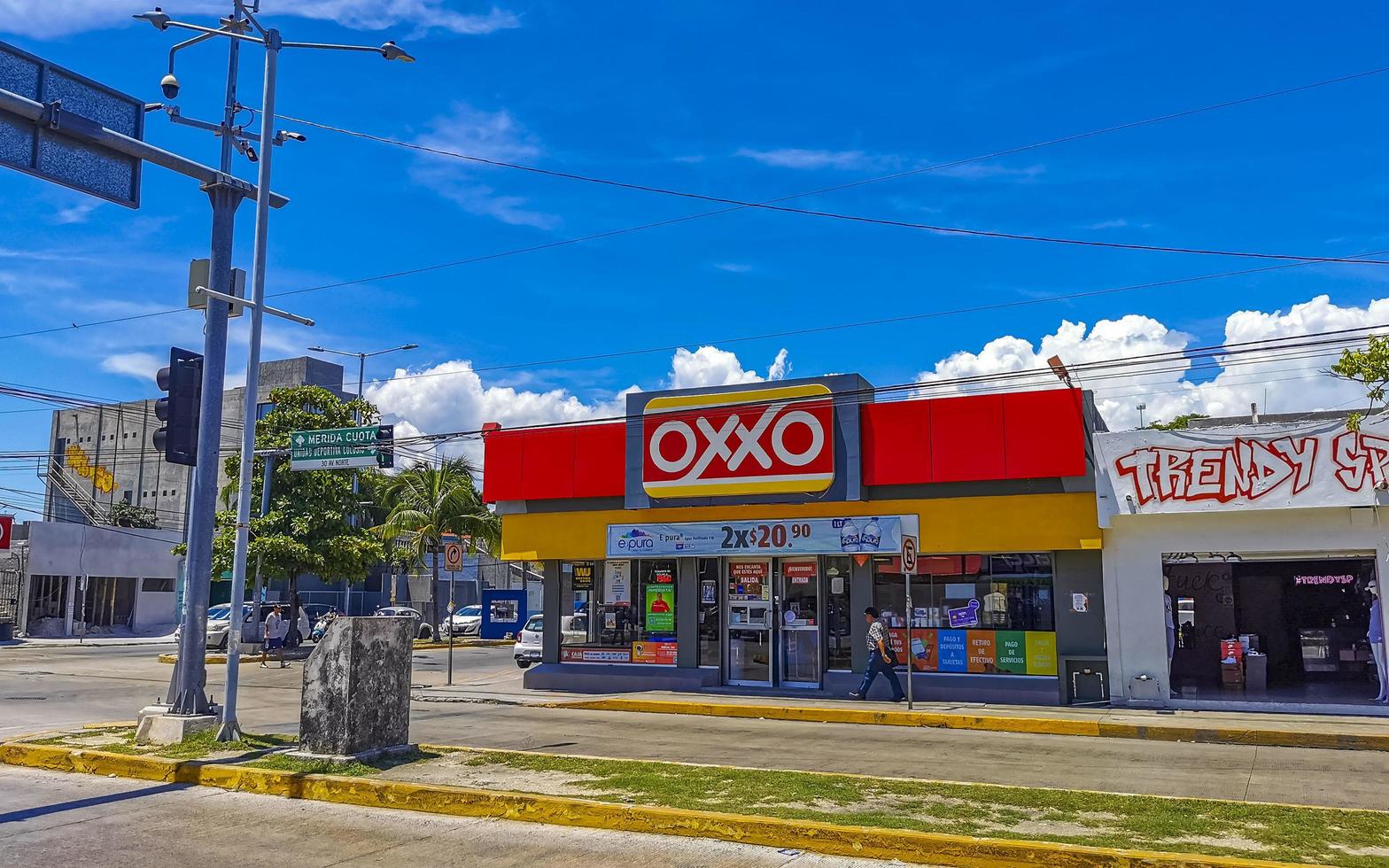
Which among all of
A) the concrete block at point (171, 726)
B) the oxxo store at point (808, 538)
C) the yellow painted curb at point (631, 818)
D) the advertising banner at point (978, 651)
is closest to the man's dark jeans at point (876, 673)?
the advertising banner at point (978, 651)

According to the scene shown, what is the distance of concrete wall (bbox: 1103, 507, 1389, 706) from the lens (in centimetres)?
1739

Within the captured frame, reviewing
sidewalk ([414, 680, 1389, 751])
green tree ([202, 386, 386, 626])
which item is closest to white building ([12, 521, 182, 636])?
green tree ([202, 386, 386, 626])

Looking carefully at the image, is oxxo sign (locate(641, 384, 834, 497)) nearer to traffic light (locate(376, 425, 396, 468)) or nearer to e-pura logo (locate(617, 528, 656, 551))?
e-pura logo (locate(617, 528, 656, 551))

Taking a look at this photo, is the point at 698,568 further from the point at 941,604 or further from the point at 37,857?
the point at 37,857

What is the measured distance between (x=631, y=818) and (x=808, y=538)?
1144cm

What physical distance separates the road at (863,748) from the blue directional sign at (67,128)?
26.9 ft

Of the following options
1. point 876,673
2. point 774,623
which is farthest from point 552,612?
point 876,673

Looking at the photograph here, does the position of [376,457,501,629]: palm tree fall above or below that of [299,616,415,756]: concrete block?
above

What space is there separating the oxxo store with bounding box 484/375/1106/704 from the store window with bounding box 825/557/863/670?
0.10 ft

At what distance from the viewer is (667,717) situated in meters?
Result: 18.2

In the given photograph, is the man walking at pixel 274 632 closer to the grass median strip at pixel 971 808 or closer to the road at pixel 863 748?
the road at pixel 863 748

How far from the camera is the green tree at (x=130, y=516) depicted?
5759 cm

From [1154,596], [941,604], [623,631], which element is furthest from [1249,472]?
[623,631]

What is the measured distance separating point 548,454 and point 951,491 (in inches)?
337
